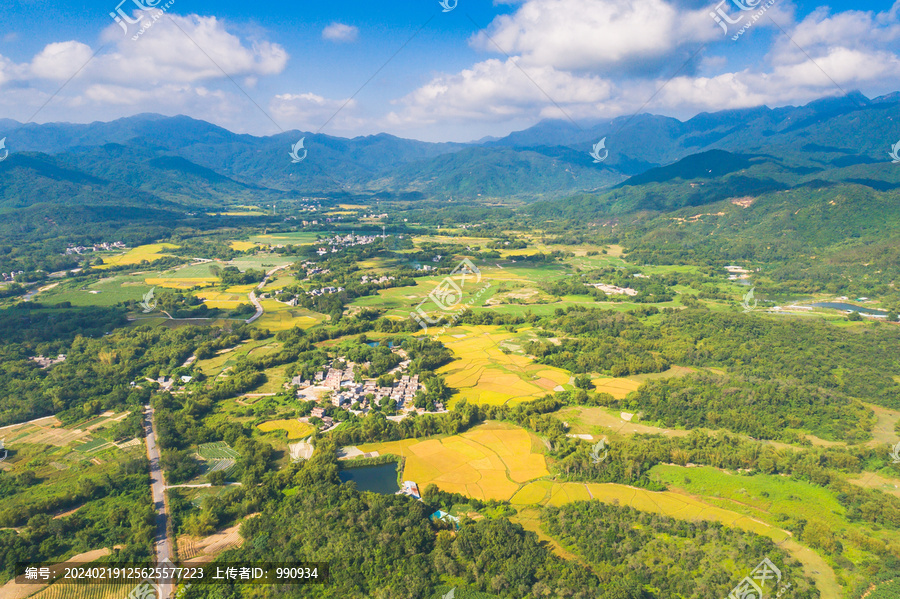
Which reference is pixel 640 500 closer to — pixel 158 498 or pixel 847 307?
pixel 158 498

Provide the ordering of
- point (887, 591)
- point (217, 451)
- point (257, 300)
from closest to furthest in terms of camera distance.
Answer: point (887, 591), point (217, 451), point (257, 300)

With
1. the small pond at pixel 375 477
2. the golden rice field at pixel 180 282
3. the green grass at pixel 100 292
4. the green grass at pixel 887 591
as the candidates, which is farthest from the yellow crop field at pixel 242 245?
the green grass at pixel 887 591

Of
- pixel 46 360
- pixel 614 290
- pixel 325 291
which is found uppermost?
pixel 614 290

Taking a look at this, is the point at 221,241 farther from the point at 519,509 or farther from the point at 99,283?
the point at 519,509

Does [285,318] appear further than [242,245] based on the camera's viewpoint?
No

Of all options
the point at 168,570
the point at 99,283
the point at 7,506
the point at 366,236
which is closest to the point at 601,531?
the point at 168,570

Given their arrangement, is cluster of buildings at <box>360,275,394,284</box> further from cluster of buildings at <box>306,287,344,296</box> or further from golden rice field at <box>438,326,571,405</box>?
golden rice field at <box>438,326,571,405</box>

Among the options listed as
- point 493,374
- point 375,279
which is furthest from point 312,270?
point 493,374
